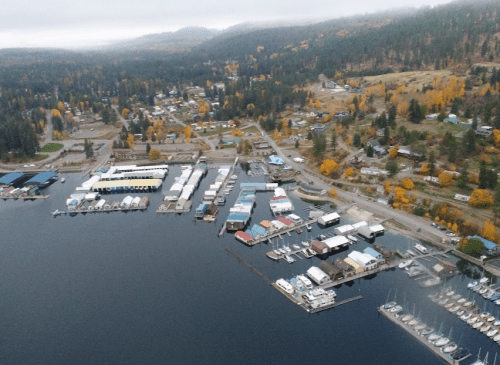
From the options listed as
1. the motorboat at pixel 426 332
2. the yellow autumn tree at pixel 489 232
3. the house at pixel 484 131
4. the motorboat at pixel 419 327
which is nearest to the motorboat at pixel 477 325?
the motorboat at pixel 426 332

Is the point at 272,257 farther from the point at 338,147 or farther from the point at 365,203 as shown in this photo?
the point at 338,147

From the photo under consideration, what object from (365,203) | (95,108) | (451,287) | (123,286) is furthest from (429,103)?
(95,108)

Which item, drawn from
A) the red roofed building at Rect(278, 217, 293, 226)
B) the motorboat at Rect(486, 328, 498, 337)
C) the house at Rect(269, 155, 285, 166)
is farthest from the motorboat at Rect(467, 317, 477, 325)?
the house at Rect(269, 155, 285, 166)

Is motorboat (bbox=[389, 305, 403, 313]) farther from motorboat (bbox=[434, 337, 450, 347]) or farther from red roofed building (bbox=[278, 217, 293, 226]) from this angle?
red roofed building (bbox=[278, 217, 293, 226])

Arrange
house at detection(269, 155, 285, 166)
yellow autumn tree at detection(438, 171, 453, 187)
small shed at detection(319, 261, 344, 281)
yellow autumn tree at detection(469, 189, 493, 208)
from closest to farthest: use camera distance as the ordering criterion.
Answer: small shed at detection(319, 261, 344, 281) < yellow autumn tree at detection(469, 189, 493, 208) < yellow autumn tree at detection(438, 171, 453, 187) < house at detection(269, 155, 285, 166)

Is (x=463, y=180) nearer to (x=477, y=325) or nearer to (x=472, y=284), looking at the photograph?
(x=472, y=284)

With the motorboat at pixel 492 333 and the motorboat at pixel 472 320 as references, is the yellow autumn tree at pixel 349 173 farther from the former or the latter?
the motorboat at pixel 492 333
